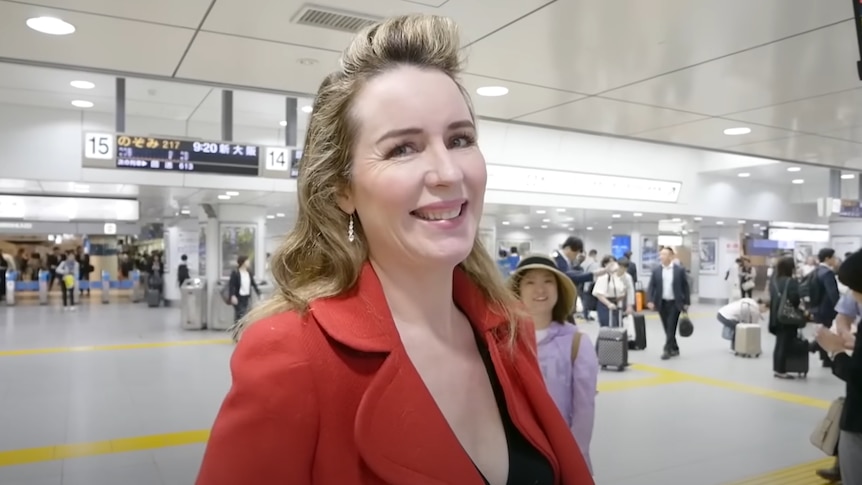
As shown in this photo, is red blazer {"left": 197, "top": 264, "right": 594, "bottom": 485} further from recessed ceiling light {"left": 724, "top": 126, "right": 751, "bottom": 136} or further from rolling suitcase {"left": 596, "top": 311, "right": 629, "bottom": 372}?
rolling suitcase {"left": 596, "top": 311, "right": 629, "bottom": 372}

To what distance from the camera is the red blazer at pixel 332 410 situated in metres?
0.97

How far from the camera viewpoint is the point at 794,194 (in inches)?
789

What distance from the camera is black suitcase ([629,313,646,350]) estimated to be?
436 inches

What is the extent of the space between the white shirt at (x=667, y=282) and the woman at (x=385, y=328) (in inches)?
387

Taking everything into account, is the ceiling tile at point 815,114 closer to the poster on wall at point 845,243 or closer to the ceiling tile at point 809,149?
the ceiling tile at point 809,149

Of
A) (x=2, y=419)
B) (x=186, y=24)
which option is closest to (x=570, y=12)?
(x=186, y=24)

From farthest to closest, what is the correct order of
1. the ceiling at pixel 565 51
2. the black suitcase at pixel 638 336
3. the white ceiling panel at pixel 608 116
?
the black suitcase at pixel 638 336
the white ceiling panel at pixel 608 116
the ceiling at pixel 565 51

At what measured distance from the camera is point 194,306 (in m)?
14.3

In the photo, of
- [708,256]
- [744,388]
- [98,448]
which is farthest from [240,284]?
[708,256]

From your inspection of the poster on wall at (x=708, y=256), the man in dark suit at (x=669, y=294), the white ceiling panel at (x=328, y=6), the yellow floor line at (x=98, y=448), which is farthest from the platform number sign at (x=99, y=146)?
the poster on wall at (x=708, y=256)

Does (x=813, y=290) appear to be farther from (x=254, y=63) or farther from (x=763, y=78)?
(x=254, y=63)

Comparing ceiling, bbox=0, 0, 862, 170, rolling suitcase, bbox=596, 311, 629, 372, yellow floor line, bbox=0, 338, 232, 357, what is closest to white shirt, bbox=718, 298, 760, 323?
rolling suitcase, bbox=596, 311, 629, 372

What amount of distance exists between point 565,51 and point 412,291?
4015mm

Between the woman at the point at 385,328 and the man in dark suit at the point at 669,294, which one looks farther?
the man in dark suit at the point at 669,294
